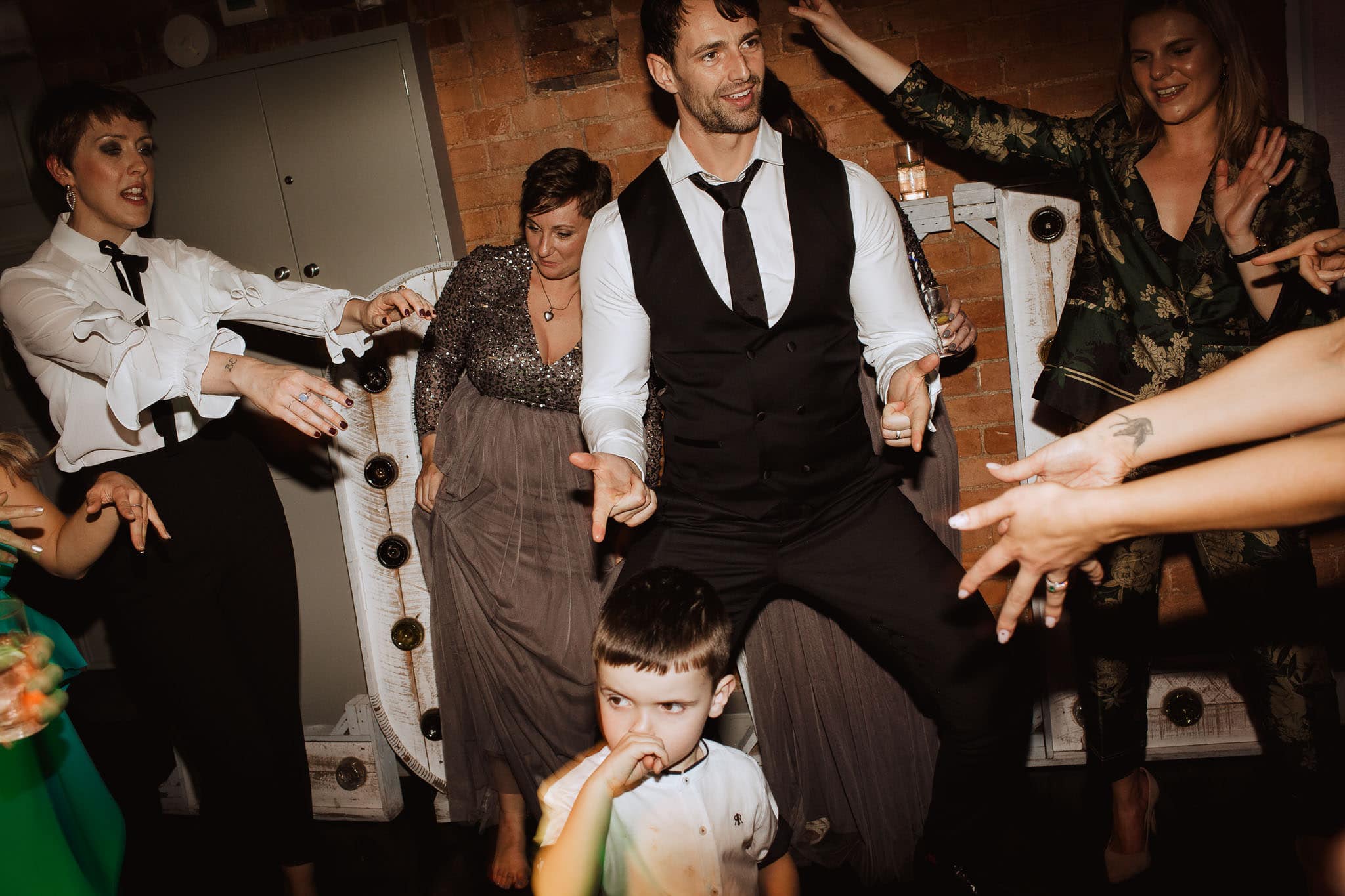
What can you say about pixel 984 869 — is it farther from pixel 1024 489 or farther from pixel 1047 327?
pixel 1047 327

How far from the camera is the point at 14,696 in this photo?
1.56m

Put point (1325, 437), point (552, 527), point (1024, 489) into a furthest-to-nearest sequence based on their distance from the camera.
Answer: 1. point (552, 527)
2. point (1024, 489)
3. point (1325, 437)

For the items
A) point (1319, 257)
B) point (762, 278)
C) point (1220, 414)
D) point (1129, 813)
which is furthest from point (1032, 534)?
point (1129, 813)

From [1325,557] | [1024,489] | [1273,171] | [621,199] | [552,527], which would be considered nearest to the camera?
[1024,489]

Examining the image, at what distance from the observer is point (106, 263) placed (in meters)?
2.39

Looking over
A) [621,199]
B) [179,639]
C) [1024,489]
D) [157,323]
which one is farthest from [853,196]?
[179,639]

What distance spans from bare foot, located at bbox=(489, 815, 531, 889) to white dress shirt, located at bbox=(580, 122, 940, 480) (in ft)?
4.01

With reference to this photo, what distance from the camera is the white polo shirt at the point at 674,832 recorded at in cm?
168

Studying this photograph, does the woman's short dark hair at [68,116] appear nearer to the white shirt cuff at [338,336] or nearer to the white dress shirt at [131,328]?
the white dress shirt at [131,328]

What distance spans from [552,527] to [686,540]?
21.4 inches

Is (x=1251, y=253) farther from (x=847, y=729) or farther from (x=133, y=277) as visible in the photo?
(x=133, y=277)

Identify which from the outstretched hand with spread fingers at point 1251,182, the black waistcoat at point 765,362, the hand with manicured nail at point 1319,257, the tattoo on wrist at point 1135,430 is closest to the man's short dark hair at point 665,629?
the black waistcoat at point 765,362

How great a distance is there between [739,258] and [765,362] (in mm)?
250

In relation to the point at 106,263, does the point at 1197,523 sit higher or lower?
lower
